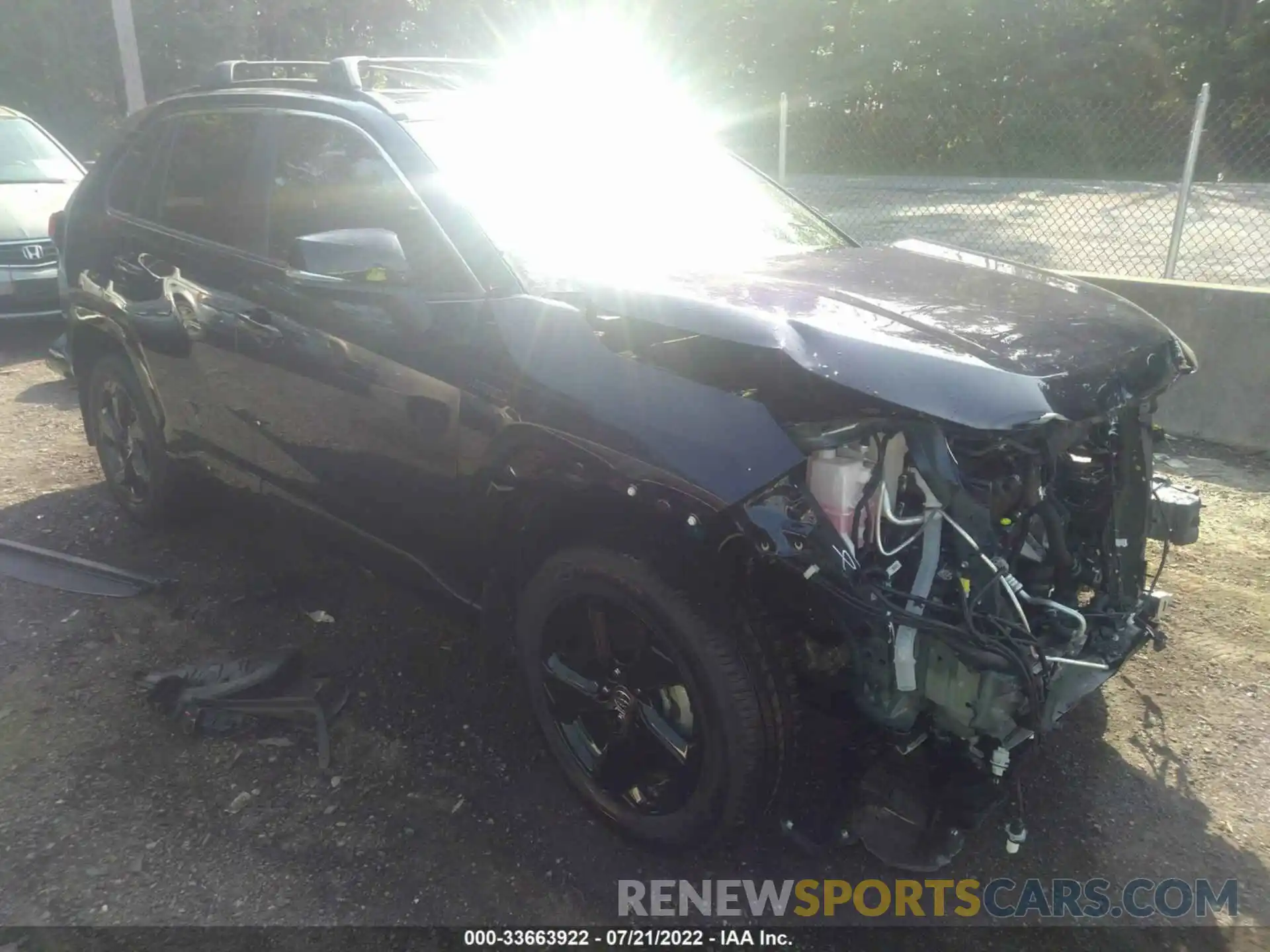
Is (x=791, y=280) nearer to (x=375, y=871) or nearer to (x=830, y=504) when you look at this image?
(x=830, y=504)

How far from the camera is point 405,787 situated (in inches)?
125

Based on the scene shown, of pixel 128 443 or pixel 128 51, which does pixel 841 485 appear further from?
pixel 128 51

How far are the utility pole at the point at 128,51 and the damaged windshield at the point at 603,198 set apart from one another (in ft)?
28.3

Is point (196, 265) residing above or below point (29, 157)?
below

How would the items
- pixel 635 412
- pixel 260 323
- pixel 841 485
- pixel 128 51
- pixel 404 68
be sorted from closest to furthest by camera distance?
pixel 841 485
pixel 635 412
pixel 260 323
pixel 404 68
pixel 128 51

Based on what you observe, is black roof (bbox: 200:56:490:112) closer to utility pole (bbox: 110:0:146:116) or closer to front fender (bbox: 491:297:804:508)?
front fender (bbox: 491:297:804:508)

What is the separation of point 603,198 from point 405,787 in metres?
1.99

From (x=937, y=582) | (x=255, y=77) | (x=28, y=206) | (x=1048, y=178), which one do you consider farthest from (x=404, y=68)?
(x=1048, y=178)

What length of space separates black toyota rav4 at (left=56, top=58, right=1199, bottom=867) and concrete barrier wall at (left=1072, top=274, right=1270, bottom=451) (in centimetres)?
271

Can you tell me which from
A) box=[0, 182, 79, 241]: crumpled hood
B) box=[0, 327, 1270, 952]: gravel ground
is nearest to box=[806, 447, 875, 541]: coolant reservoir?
box=[0, 327, 1270, 952]: gravel ground

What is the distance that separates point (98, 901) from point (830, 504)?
2.18 m

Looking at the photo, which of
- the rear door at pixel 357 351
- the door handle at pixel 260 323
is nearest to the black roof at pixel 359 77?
the rear door at pixel 357 351

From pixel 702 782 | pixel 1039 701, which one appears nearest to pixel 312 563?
pixel 702 782

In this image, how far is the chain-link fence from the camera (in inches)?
352
